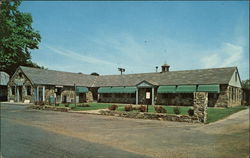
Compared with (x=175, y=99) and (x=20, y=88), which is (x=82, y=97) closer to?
(x=20, y=88)

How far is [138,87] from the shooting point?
33.4 m

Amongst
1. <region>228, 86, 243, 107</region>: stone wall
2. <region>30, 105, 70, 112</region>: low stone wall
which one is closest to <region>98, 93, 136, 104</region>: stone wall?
<region>228, 86, 243, 107</region>: stone wall

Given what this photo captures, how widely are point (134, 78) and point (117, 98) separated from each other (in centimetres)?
501

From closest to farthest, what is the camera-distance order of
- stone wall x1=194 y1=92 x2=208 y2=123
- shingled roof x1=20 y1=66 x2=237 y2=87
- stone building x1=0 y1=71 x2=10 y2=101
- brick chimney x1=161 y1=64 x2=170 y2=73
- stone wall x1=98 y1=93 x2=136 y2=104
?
stone wall x1=194 y1=92 x2=208 y2=123 → shingled roof x1=20 y1=66 x2=237 y2=87 → stone wall x1=98 y1=93 x2=136 y2=104 → stone building x1=0 y1=71 x2=10 y2=101 → brick chimney x1=161 y1=64 x2=170 y2=73

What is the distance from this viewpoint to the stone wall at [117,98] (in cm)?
3475

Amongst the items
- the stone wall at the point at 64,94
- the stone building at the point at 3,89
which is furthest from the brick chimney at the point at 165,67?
the stone building at the point at 3,89

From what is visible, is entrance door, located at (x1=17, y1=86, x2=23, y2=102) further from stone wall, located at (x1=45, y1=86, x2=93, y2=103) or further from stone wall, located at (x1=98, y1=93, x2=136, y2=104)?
stone wall, located at (x1=98, y1=93, x2=136, y2=104)

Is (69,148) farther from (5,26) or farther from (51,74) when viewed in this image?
(51,74)

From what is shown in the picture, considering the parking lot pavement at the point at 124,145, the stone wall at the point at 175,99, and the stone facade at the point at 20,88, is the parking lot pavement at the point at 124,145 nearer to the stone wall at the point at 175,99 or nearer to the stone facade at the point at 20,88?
the stone wall at the point at 175,99

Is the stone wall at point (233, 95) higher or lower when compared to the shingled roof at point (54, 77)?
lower

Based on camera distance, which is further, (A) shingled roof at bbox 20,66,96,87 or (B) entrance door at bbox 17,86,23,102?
(B) entrance door at bbox 17,86,23,102

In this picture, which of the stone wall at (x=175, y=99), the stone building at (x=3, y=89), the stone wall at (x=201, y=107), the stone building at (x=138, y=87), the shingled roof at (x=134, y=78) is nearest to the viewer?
Result: the stone wall at (x=201, y=107)

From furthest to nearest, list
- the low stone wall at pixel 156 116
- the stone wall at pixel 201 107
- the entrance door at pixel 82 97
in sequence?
the entrance door at pixel 82 97 < the low stone wall at pixel 156 116 < the stone wall at pixel 201 107

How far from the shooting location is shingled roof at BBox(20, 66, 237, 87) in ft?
95.5
